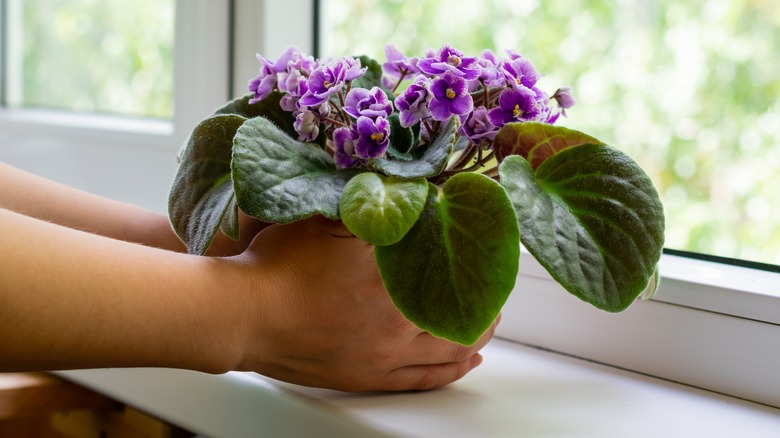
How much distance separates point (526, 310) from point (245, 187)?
47cm

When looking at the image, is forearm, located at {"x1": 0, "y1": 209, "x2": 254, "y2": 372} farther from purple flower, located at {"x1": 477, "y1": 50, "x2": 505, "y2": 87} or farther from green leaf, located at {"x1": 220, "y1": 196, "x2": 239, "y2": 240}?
purple flower, located at {"x1": 477, "y1": 50, "x2": 505, "y2": 87}

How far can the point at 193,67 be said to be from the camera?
4.10 ft

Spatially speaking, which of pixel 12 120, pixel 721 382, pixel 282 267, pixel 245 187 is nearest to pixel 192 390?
pixel 282 267

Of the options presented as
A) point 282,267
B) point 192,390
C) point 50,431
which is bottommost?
point 50,431

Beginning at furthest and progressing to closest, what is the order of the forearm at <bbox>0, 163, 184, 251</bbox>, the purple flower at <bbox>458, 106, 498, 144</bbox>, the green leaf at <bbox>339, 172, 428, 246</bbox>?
the forearm at <bbox>0, 163, 184, 251</bbox> < the purple flower at <bbox>458, 106, 498, 144</bbox> < the green leaf at <bbox>339, 172, 428, 246</bbox>

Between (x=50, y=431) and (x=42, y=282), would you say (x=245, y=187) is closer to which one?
(x=42, y=282)

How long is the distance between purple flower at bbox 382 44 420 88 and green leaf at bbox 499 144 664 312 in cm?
18

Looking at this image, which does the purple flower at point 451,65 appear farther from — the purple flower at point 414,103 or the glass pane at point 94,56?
the glass pane at point 94,56

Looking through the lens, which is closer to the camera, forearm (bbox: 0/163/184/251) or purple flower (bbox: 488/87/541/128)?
purple flower (bbox: 488/87/541/128)

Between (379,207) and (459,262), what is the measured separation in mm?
67

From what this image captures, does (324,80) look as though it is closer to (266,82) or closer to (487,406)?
(266,82)

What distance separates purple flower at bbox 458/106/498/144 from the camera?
645mm

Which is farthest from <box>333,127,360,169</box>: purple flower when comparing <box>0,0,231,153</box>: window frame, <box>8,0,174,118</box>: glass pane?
<box>8,0,174,118</box>: glass pane

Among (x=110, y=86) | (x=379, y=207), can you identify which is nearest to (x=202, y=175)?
(x=379, y=207)
